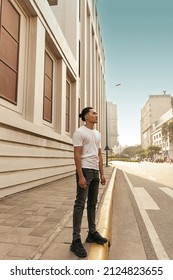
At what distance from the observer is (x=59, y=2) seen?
16.4 meters

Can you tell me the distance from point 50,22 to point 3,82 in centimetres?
468

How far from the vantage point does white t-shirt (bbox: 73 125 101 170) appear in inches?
115

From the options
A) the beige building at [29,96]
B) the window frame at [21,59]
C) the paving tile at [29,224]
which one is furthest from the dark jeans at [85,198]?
the window frame at [21,59]

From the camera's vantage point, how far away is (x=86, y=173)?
114 inches

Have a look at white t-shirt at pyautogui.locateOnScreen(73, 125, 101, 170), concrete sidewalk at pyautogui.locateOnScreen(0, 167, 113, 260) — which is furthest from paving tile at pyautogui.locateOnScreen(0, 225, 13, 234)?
white t-shirt at pyautogui.locateOnScreen(73, 125, 101, 170)

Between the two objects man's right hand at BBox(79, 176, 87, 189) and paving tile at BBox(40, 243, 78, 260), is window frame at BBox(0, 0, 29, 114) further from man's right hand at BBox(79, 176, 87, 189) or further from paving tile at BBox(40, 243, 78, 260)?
paving tile at BBox(40, 243, 78, 260)

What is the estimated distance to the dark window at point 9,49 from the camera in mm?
6289

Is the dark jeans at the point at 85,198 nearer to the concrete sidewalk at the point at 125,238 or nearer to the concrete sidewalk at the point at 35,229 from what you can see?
the concrete sidewalk at the point at 35,229

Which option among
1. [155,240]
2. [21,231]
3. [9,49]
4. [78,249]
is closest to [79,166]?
[78,249]

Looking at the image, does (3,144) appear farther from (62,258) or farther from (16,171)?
(62,258)

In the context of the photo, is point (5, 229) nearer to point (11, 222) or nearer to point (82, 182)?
point (11, 222)

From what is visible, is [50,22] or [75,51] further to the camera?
[75,51]

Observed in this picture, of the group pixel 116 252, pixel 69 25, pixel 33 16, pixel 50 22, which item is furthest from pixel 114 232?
pixel 69 25

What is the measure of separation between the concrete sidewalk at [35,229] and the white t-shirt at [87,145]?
108 cm
